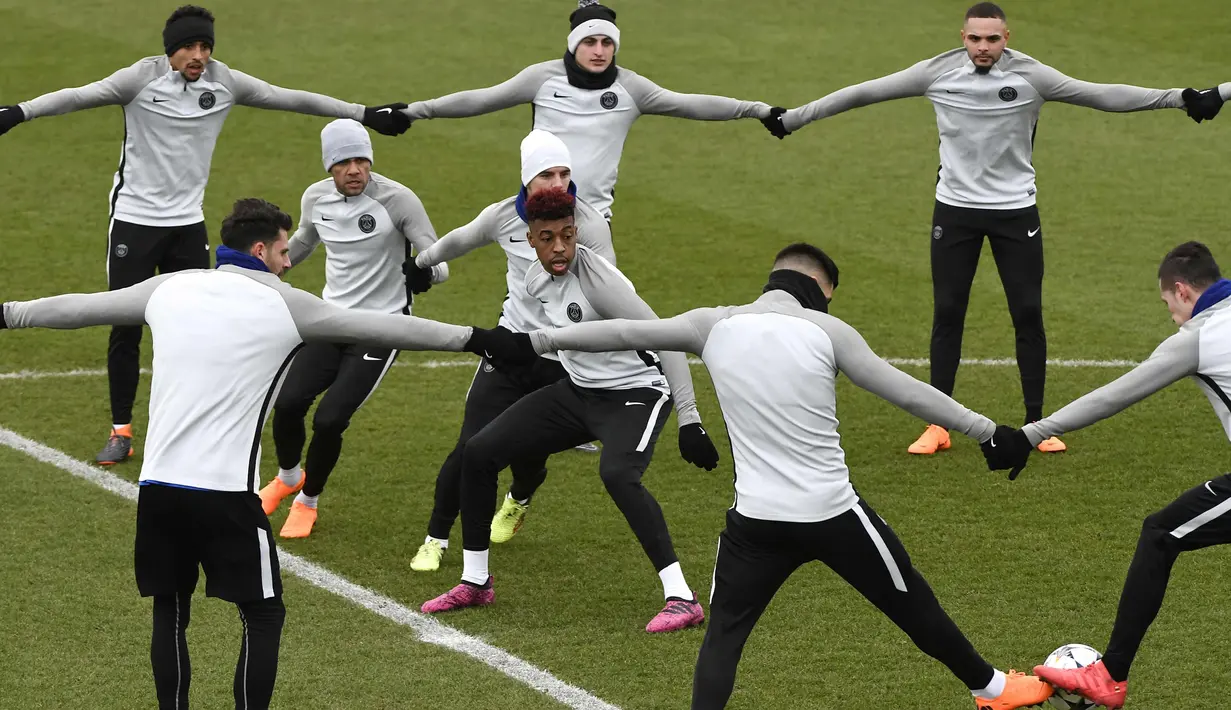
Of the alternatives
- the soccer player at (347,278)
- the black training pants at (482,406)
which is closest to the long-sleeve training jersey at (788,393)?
the black training pants at (482,406)

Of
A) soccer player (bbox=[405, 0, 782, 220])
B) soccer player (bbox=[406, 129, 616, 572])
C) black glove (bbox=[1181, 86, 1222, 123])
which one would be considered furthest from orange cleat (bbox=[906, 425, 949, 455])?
soccer player (bbox=[406, 129, 616, 572])

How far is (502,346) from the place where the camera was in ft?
22.6

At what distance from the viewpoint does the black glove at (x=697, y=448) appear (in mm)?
7433

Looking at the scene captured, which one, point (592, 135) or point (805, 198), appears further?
point (805, 198)

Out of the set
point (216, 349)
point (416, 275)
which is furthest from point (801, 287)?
point (416, 275)

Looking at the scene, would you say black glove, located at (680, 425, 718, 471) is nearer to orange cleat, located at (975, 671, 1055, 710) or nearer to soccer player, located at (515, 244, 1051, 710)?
soccer player, located at (515, 244, 1051, 710)

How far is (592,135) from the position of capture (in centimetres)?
1063

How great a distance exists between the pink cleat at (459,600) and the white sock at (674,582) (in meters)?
0.90

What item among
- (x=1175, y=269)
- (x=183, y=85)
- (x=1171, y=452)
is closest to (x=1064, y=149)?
(x=1171, y=452)

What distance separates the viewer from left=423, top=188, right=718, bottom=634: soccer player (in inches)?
312

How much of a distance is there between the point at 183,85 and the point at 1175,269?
20.0 ft

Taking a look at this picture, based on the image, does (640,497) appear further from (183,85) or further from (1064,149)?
(1064,149)

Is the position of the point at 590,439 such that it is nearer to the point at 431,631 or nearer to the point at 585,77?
the point at 431,631

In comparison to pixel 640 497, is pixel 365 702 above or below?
below
